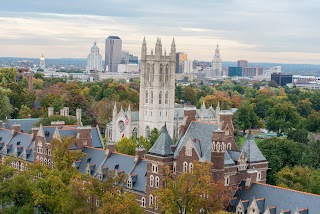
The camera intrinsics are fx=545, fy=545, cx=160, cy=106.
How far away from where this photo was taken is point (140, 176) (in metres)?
64.9

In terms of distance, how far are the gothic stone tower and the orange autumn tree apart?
68672 mm

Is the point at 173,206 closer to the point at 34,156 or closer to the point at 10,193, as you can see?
the point at 10,193

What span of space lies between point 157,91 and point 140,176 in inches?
2251

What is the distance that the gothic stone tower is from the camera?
12062 centimetres

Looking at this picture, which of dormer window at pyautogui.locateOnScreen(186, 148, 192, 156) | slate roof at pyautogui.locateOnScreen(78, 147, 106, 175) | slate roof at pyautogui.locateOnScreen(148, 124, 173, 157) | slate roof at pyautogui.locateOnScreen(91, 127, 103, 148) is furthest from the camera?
slate roof at pyautogui.locateOnScreen(91, 127, 103, 148)

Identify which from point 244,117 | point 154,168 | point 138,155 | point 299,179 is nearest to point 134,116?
point 244,117

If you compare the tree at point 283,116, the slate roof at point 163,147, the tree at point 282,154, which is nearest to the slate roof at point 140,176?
the slate roof at point 163,147

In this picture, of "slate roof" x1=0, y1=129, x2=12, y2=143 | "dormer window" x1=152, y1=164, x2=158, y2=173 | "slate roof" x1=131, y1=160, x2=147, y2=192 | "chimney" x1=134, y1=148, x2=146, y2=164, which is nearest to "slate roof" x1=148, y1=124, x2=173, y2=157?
"dormer window" x1=152, y1=164, x2=158, y2=173

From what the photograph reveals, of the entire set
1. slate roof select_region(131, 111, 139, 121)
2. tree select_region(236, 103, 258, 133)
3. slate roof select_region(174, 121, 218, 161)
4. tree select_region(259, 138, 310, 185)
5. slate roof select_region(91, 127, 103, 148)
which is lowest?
tree select_region(236, 103, 258, 133)

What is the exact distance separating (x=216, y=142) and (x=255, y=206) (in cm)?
730

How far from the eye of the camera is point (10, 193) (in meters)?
59.3

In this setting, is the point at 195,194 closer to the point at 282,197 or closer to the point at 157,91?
the point at 282,197

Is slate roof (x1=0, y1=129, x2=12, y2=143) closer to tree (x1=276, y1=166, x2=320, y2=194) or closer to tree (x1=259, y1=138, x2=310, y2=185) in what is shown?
tree (x1=259, y1=138, x2=310, y2=185)

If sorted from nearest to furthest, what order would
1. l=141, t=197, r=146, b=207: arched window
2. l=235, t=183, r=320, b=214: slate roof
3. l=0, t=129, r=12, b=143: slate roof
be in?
l=235, t=183, r=320, b=214: slate roof < l=141, t=197, r=146, b=207: arched window < l=0, t=129, r=12, b=143: slate roof
